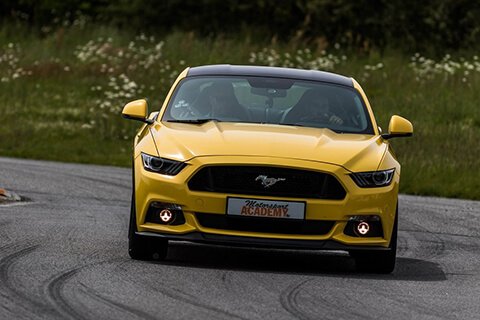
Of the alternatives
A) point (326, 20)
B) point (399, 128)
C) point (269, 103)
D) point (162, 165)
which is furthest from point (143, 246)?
point (326, 20)

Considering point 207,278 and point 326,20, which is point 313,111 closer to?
point 207,278

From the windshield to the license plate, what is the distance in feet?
4.48

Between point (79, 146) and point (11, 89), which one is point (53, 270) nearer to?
point (79, 146)

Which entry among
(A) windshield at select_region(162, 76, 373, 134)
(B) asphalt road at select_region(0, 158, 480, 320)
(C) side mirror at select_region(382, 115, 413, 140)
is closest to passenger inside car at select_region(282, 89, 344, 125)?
(A) windshield at select_region(162, 76, 373, 134)

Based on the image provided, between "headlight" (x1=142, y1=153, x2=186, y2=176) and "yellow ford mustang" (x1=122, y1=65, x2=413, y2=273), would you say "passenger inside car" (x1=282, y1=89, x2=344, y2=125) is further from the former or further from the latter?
"headlight" (x1=142, y1=153, x2=186, y2=176)

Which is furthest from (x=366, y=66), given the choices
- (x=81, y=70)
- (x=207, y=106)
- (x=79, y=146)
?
(x=207, y=106)

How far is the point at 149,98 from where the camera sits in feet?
100

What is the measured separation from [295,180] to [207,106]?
1705 mm

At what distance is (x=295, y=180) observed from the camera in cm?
1057

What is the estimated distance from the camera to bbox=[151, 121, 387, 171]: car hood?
35.2 ft

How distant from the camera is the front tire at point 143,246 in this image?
10.9 metres

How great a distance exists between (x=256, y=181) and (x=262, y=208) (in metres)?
Result: 0.19

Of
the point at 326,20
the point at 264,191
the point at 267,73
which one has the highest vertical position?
the point at 267,73

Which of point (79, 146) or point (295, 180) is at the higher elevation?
point (295, 180)
